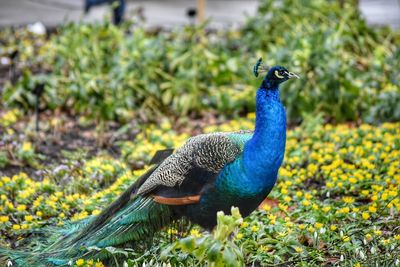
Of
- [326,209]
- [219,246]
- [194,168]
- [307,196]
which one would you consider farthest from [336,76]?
[219,246]

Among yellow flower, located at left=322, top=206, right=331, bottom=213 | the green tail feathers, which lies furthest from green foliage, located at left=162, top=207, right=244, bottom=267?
yellow flower, located at left=322, top=206, right=331, bottom=213

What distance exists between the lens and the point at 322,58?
21.8ft

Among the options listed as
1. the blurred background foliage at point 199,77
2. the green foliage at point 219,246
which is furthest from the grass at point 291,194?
the blurred background foliage at point 199,77

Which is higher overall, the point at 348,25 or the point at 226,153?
the point at 348,25

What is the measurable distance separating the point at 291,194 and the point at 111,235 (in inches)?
58.0

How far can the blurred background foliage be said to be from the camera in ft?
21.7

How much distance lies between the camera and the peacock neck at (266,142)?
3.56 meters

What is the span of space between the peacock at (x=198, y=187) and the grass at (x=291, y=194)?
0.14 m

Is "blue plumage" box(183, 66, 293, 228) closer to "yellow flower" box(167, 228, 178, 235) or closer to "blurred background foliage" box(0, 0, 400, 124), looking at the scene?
"yellow flower" box(167, 228, 178, 235)

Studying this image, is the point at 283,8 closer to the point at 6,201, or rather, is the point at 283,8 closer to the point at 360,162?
Result: the point at 360,162

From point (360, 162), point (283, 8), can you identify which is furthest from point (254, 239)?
point (283, 8)

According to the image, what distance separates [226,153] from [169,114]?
11.1 feet

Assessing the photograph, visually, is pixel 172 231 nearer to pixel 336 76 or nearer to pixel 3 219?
pixel 3 219

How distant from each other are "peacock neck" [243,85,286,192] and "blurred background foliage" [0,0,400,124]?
2870 mm
